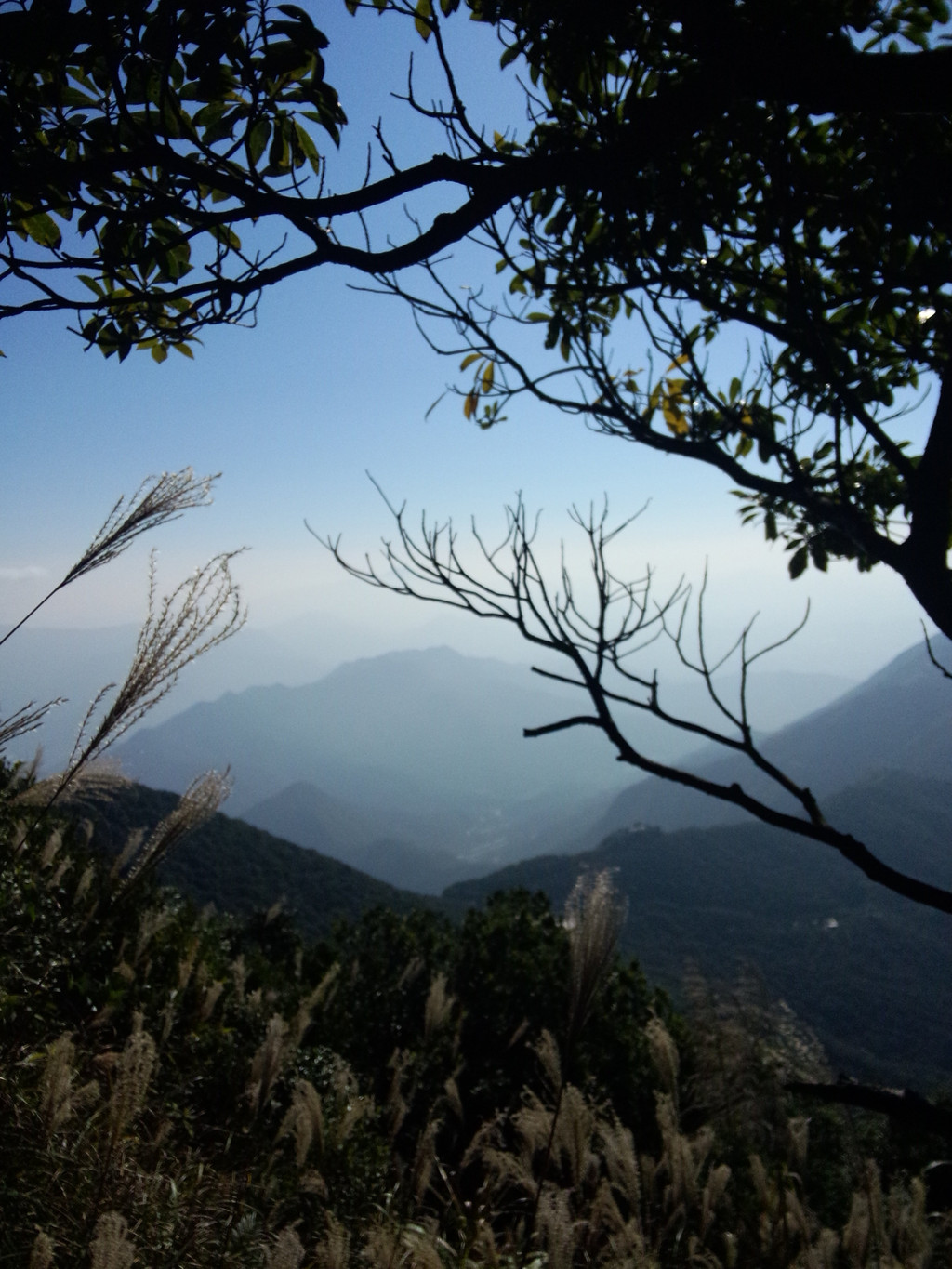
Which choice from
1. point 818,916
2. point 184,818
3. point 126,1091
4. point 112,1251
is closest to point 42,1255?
point 112,1251

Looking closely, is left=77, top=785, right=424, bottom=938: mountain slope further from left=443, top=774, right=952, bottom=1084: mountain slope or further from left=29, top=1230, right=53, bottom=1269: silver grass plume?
left=29, top=1230, right=53, bottom=1269: silver grass plume

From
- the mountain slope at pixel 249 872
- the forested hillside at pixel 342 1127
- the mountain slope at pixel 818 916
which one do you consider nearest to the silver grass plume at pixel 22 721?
the forested hillside at pixel 342 1127

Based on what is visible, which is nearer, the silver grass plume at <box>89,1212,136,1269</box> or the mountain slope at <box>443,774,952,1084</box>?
the silver grass plume at <box>89,1212,136,1269</box>

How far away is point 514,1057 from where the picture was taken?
18.3ft

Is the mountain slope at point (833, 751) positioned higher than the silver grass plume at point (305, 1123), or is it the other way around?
the silver grass plume at point (305, 1123)

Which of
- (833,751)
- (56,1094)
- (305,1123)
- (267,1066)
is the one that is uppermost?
(56,1094)

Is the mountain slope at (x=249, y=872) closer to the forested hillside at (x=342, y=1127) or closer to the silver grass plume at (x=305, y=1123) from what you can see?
the forested hillside at (x=342, y=1127)

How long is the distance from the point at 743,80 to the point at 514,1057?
600cm

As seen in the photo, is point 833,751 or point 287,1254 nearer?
point 287,1254

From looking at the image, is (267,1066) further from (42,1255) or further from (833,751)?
(833,751)

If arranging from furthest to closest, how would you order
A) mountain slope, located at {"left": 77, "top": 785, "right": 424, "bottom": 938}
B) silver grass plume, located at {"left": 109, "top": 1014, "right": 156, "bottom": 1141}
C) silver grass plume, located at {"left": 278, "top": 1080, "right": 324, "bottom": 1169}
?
mountain slope, located at {"left": 77, "top": 785, "right": 424, "bottom": 938}
silver grass plume, located at {"left": 278, "top": 1080, "right": 324, "bottom": 1169}
silver grass plume, located at {"left": 109, "top": 1014, "right": 156, "bottom": 1141}

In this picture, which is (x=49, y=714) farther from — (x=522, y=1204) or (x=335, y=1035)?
(x=335, y=1035)

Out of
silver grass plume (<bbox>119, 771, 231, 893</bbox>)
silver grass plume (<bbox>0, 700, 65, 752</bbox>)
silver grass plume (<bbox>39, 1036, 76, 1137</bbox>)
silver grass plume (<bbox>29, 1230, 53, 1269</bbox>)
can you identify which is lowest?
silver grass plume (<bbox>29, 1230, 53, 1269</bbox>)

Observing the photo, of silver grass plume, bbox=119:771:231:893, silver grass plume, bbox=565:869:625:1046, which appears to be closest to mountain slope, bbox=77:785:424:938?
silver grass plume, bbox=119:771:231:893
